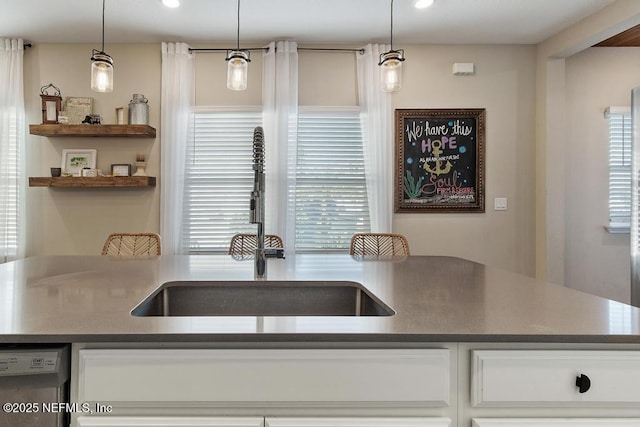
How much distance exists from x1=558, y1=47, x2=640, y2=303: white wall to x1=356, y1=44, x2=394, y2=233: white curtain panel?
5.27ft

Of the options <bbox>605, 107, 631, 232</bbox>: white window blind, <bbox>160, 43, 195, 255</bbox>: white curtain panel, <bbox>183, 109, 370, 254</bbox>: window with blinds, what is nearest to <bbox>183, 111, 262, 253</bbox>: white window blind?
<bbox>183, 109, 370, 254</bbox>: window with blinds

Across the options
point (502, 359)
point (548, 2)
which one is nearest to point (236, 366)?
point (502, 359)

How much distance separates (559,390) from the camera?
0.83 m

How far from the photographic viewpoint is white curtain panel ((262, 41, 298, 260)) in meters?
3.52

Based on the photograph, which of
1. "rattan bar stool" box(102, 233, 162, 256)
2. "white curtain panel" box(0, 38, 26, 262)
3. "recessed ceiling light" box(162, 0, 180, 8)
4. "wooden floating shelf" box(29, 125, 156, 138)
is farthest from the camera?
"white curtain panel" box(0, 38, 26, 262)

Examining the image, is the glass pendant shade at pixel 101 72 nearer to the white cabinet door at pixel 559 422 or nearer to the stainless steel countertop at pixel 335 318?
the stainless steel countertop at pixel 335 318

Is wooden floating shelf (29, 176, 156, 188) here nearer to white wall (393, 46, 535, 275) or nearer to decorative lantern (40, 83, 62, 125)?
decorative lantern (40, 83, 62, 125)

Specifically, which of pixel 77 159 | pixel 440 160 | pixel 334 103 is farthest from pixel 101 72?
pixel 440 160

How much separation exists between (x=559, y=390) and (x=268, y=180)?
9.71 ft

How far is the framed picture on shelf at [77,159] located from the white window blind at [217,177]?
0.84 meters

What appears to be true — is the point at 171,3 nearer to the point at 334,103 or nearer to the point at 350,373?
the point at 334,103

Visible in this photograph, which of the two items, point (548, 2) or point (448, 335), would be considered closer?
point (448, 335)

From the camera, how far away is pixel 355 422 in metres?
0.83

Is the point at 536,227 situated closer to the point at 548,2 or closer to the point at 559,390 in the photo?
the point at 548,2
